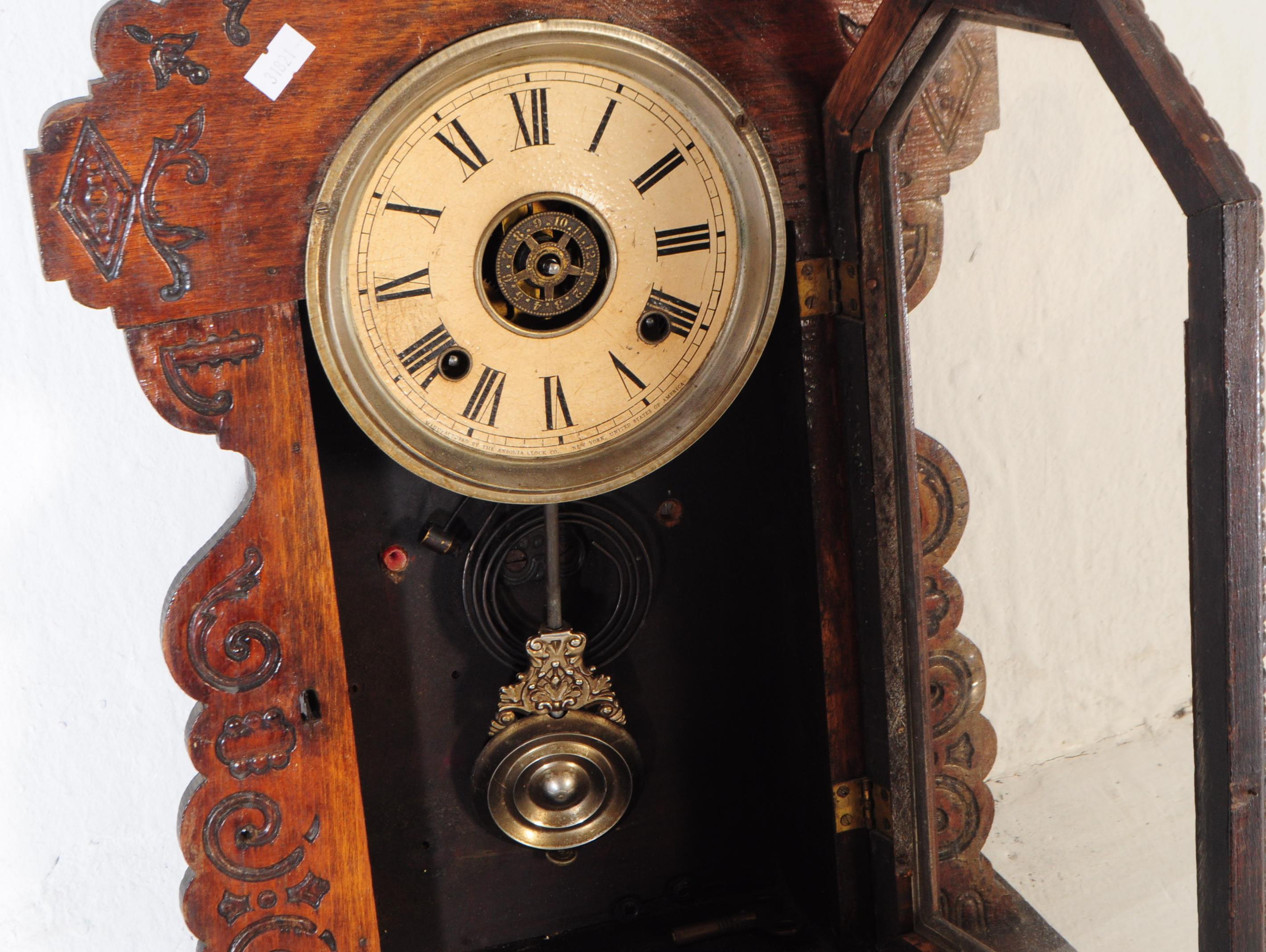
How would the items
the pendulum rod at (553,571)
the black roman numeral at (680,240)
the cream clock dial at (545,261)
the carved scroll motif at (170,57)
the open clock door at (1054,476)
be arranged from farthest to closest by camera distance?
1. the pendulum rod at (553,571)
2. the black roman numeral at (680,240)
3. the cream clock dial at (545,261)
4. the carved scroll motif at (170,57)
5. the open clock door at (1054,476)

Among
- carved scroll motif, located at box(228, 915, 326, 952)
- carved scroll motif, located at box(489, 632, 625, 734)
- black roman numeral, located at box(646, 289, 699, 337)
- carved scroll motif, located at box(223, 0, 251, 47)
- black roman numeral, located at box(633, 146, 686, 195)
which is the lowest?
carved scroll motif, located at box(228, 915, 326, 952)

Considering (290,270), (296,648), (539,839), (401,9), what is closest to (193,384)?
(290,270)

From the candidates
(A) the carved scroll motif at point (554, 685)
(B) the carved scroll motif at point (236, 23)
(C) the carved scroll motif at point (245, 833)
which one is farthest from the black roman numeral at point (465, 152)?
(C) the carved scroll motif at point (245, 833)

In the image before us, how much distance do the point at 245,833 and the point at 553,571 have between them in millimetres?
475

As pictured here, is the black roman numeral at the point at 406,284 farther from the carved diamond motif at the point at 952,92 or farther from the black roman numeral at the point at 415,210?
the carved diamond motif at the point at 952,92

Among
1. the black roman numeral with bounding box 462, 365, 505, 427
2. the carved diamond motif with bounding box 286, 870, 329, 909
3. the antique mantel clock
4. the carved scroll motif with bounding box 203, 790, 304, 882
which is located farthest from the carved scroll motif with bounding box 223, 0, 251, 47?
the carved diamond motif with bounding box 286, 870, 329, 909

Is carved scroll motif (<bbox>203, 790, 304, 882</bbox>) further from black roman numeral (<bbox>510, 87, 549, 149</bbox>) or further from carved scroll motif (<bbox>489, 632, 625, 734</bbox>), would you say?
black roman numeral (<bbox>510, 87, 549, 149</bbox>)

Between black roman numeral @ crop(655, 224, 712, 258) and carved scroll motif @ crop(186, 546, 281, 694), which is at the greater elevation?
black roman numeral @ crop(655, 224, 712, 258)

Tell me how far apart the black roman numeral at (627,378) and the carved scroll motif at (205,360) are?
0.40 meters

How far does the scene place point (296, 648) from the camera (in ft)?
4.93

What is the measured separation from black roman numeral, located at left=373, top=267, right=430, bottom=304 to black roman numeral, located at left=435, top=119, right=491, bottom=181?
111mm

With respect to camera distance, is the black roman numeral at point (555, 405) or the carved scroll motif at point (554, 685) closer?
the black roman numeral at point (555, 405)

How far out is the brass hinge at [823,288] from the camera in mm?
1619

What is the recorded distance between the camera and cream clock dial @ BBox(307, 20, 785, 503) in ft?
4.82
